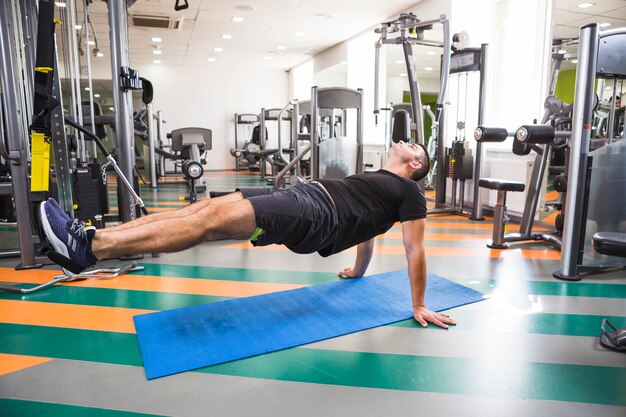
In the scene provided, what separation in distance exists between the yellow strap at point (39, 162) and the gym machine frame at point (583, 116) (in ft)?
10.4

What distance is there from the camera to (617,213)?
2953 mm

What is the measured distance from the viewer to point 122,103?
3322mm

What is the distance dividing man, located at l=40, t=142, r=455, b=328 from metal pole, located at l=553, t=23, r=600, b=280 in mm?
1135

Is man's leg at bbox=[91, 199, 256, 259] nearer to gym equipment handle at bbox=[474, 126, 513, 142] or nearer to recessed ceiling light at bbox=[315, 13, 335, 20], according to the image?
gym equipment handle at bbox=[474, 126, 513, 142]

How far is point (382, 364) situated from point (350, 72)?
802 centimetres

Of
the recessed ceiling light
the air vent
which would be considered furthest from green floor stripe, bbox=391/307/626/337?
the air vent

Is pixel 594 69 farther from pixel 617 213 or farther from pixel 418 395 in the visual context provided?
pixel 418 395

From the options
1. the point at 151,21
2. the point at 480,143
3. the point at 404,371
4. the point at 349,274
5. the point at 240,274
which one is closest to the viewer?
the point at 404,371

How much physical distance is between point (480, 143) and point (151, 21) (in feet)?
19.4

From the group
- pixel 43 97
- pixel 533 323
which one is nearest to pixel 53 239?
pixel 43 97

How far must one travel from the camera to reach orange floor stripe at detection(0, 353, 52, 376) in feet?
5.76

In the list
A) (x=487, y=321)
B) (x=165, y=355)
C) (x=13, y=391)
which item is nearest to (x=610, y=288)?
(x=487, y=321)

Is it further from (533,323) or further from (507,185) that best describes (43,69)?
(507,185)

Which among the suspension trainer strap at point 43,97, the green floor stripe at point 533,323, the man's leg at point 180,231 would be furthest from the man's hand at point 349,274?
the suspension trainer strap at point 43,97
